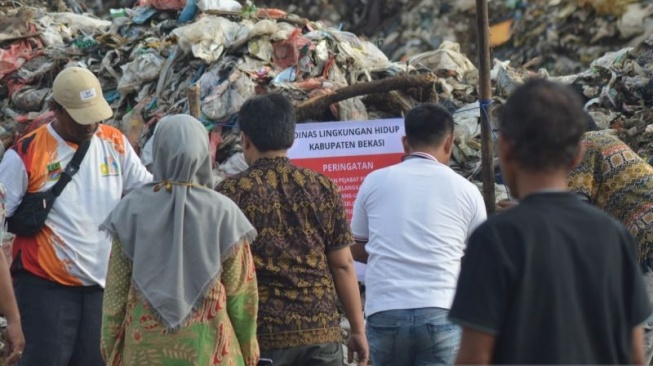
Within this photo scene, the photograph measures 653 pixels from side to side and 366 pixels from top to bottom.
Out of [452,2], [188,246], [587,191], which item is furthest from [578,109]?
[452,2]

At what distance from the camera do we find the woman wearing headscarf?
11.5ft

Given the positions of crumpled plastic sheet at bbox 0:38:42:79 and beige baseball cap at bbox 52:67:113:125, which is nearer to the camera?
beige baseball cap at bbox 52:67:113:125

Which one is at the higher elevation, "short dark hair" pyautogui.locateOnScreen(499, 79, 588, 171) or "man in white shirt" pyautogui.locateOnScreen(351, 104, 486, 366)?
"short dark hair" pyautogui.locateOnScreen(499, 79, 588, 171)

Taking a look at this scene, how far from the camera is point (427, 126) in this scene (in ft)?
13.7

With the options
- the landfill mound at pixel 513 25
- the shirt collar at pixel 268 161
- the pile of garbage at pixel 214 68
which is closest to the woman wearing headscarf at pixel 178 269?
the shirt collar at pixel 268 161

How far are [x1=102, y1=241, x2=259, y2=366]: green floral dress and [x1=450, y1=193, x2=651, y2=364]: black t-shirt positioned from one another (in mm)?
1374

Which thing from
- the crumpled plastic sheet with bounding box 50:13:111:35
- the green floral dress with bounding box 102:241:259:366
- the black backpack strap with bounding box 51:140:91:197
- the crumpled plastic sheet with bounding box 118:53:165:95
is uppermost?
the crumpled plastic sheet with bounding box 50:13:111:35

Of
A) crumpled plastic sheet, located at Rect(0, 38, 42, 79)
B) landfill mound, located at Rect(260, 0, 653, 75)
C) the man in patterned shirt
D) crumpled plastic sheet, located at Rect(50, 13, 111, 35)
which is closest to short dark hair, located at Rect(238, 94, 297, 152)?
the man in patterned shirt

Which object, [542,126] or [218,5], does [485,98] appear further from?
[218,5]

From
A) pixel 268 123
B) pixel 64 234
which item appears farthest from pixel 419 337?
pixel 64 234

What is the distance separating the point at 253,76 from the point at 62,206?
4.15 metres

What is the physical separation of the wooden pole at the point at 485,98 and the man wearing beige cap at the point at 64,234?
211 centimetres

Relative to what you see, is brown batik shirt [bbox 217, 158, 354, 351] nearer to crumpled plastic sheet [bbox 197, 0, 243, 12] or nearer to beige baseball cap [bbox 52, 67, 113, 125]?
beige baseball cap [bbox 52, 67, 113, 125]

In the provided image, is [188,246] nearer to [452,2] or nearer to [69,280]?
[69,280]
